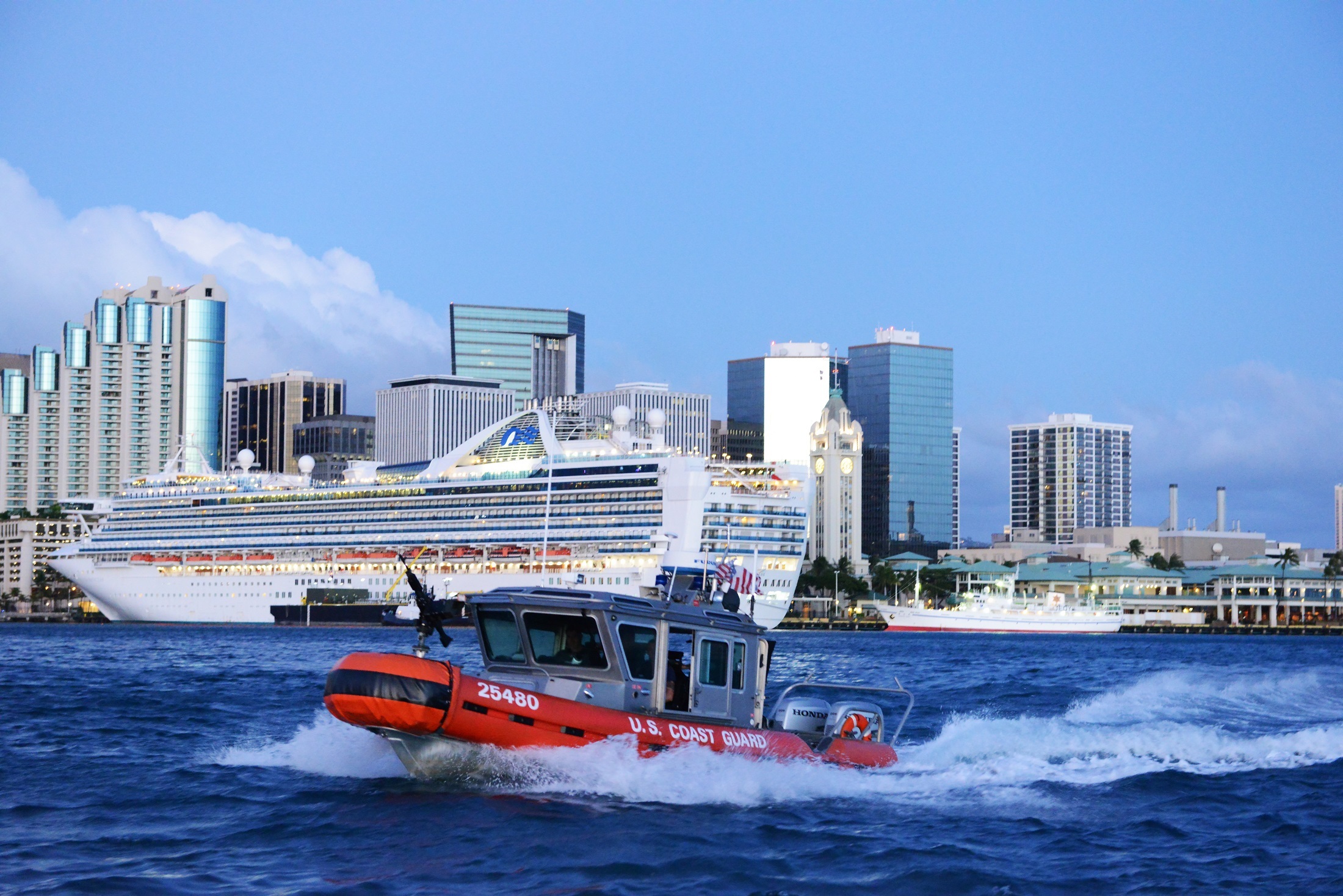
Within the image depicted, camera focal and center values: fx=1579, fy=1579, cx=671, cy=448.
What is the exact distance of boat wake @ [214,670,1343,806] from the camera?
20000 millimetres

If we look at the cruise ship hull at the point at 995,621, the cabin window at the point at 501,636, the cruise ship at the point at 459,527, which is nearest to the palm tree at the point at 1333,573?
the cruise ship hull at the point at 995,621

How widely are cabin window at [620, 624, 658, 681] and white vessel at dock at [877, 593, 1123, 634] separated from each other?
116044 millimetres

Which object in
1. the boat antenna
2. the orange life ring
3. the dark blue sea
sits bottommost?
the dark blue sea

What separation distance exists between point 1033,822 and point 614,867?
20.8 feet

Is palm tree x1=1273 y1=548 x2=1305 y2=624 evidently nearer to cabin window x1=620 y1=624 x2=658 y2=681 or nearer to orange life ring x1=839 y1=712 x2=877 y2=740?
orange life ring x1=839 y1=712 x2=877 y2=740

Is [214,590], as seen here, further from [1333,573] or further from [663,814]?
[1333,573]

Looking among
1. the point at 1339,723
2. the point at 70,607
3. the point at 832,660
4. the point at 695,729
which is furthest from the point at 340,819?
the point at 70,607

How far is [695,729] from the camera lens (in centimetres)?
2078

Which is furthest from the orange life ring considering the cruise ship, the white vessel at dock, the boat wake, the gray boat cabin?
the white vessel at dock

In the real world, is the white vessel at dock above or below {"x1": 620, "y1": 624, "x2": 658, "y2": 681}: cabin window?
below

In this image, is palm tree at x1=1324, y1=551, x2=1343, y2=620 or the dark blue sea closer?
the dark blue sea

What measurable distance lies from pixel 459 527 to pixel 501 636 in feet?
316

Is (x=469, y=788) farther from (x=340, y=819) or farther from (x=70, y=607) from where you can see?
(x=70, y=607)

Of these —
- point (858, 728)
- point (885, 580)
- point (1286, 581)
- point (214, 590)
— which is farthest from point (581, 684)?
point (1286, 581)
